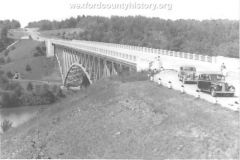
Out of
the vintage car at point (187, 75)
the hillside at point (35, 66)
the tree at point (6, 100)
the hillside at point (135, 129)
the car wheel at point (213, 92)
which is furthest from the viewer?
the hillside at point (35, 66)

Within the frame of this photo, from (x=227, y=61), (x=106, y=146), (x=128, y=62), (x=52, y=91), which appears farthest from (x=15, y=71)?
(x=106, y=146)

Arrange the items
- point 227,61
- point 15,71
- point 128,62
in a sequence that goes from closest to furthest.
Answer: point 227,61
point 128,62
point 15,71

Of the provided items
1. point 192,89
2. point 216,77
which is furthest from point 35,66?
point 216,77

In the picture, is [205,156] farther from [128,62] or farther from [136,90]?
[128,62]

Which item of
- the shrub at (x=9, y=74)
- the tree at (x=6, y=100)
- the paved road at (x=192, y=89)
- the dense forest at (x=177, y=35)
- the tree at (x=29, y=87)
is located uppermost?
the dense forest at (x=177, y=35)

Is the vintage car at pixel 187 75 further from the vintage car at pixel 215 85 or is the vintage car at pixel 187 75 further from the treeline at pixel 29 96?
the treeline at pixel 29 96

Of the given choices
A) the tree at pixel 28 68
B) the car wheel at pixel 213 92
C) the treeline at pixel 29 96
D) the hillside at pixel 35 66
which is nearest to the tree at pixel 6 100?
the treeline at pixel 29 96
